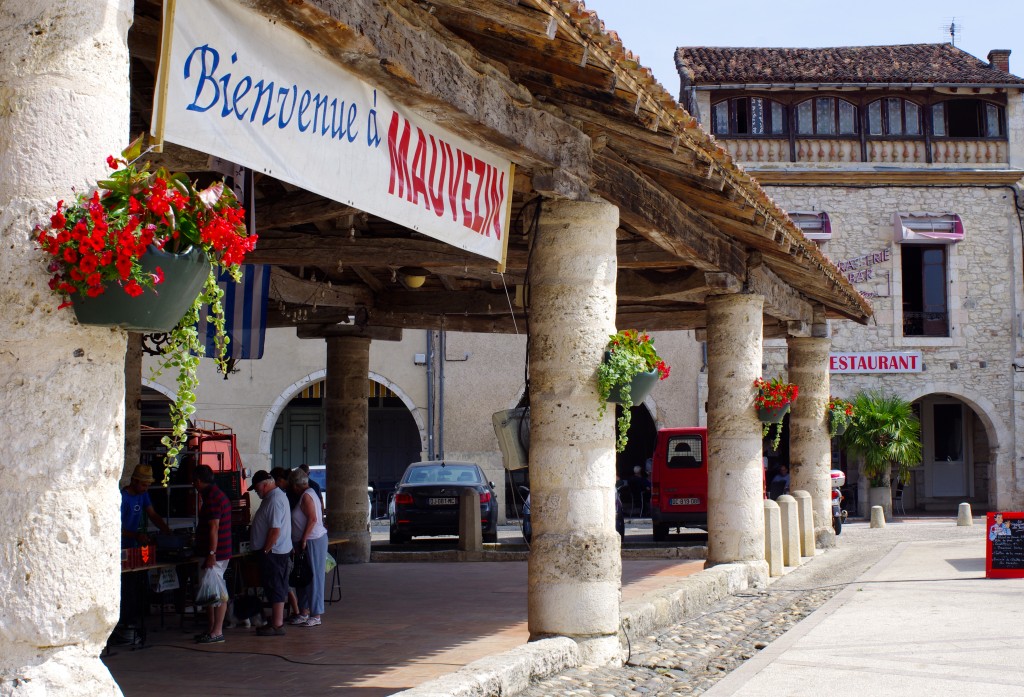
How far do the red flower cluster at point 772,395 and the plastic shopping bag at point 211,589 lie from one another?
568cm

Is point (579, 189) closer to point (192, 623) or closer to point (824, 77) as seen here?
point (192, 623)

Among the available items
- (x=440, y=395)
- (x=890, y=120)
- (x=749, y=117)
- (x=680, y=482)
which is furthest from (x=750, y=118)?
(x=680, y=482)

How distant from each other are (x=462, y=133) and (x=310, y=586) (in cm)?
437

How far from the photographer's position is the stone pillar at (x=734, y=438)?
468 inches

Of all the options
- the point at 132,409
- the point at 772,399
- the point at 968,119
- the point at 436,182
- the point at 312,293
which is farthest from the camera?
the point at 968,119

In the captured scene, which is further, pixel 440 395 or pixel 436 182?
pixel 440 395

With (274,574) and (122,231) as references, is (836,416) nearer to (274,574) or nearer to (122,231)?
(274,574)

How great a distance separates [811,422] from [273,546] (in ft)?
32.0

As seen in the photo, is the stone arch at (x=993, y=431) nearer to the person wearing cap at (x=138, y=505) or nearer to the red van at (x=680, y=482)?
the red van at (x=680, y=482)

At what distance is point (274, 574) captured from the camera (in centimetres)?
898

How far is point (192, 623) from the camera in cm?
1005

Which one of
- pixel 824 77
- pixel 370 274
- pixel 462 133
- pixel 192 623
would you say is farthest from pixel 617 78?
pixel 824 77

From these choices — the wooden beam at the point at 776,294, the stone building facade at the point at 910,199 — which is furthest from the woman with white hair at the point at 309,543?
the stone building facade at the point at 910,199

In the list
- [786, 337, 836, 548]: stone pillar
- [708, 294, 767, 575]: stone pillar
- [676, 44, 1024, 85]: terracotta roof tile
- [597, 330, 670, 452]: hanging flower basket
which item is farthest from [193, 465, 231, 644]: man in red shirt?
[676, 44, 1024, 85]: terracotta roof tile
